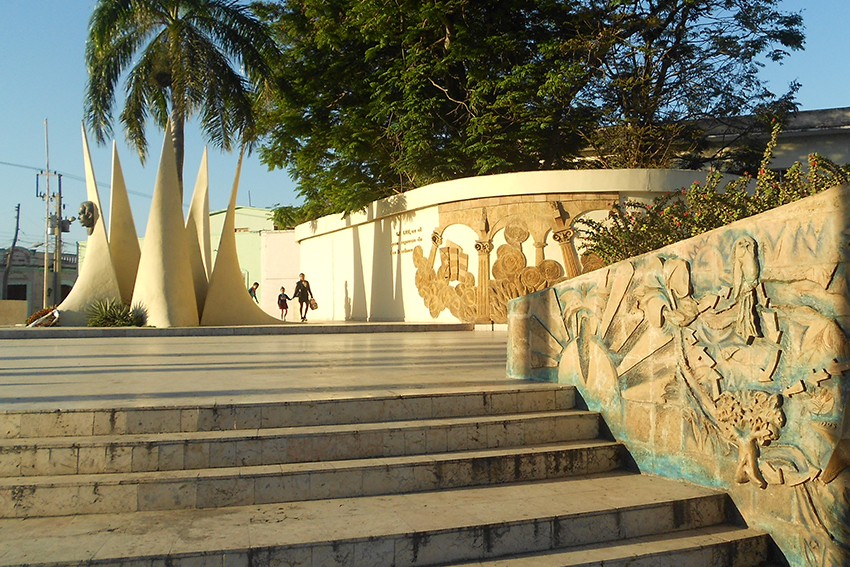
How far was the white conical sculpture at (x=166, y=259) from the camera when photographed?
15812 mm

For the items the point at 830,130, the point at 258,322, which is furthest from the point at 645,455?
the point at 830,130

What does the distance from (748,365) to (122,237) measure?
659 inches

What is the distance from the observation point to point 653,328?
5.15 meters

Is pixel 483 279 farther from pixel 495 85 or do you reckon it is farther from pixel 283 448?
pixel 283 448

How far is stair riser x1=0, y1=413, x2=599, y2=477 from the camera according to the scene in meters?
4.33

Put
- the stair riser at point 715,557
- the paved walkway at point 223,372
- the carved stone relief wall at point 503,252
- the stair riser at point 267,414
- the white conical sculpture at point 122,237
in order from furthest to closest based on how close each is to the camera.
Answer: the white conical sculpture at point 122,237
the carved stone relief wall at point 503,252
the paved walkway at point 223,372
the stair riser at point 267,414
the stair riser at point 715,557

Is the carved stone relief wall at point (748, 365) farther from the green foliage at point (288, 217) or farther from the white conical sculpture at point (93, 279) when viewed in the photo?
the green foliage at point (288, 217)

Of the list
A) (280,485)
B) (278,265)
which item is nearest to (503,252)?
(280,485)

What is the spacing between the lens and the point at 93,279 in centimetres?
1691

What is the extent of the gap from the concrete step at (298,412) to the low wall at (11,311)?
24871mm

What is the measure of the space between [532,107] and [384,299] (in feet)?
22.3

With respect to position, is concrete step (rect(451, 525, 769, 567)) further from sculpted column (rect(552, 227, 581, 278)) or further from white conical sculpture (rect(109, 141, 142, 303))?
white conical sculpture (rect(109, 141, 142, 303))

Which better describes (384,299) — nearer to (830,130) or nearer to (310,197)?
(310,197)

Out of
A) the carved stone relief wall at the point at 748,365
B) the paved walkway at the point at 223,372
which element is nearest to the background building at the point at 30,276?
the paved walkway at the point at 223,372
